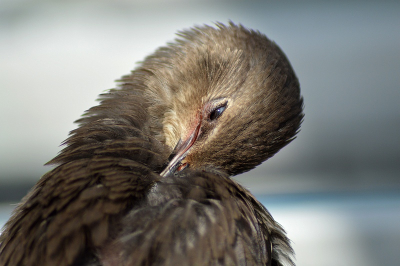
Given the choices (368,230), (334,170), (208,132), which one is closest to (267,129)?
(208,132)

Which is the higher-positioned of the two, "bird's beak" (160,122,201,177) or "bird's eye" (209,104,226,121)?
"bird's eye" (209,104,226,121)

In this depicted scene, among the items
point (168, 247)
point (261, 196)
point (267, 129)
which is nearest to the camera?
point (168, 247)

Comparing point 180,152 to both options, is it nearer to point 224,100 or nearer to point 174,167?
point 174,167

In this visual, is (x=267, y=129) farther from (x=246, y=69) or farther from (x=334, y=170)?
(x=334, y=170)

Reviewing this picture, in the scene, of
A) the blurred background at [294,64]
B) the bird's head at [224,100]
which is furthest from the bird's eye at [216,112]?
the blurred background at [294,64]

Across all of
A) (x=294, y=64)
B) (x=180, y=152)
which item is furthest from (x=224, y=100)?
(x=294, y=64)

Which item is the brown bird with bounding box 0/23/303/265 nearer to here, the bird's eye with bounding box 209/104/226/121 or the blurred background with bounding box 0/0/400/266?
the bird's eye with bounding box 209/104/226/121

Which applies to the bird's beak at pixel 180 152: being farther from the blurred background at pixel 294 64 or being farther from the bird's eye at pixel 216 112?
the blurred background at pixel 294 64

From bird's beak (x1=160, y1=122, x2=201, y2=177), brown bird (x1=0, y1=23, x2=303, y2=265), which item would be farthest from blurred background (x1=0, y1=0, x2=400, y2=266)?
bird's beak (x1=160, y1=122, x2=201, y2=177)
